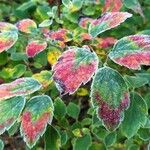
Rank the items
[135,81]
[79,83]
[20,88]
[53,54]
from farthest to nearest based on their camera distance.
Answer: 1. [53,54]
2. [135,81]
3. [20,88]
4. [79,83]

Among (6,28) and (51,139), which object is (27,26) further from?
(51,139)

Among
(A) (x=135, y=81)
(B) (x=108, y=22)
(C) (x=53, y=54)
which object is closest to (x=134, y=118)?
(A) (x=135, y=81)

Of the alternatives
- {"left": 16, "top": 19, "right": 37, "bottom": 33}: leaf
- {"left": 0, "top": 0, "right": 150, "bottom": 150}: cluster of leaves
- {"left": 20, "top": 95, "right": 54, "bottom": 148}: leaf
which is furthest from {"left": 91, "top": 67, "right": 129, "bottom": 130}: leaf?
{"left": 16, "top": 19, "right": 37, "bottom": 33}: leaf

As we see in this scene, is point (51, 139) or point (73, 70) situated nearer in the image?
point (73, 70)

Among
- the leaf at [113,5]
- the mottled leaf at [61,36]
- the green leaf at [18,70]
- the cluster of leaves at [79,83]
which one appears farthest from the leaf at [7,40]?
the leaf at [113,5]

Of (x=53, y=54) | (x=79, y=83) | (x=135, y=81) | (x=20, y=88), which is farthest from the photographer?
(x=53, y=54)

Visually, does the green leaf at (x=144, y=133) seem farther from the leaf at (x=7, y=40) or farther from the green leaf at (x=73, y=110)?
the leaf at (x=7, y=40)
